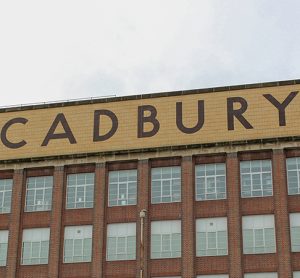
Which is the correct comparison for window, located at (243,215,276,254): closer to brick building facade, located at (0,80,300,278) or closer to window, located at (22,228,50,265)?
brick building facade, located at (0,80,300,278)

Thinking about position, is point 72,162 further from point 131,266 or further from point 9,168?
Result: point 131,266

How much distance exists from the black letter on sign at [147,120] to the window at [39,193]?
7.75 meters

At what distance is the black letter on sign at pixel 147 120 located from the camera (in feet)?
182

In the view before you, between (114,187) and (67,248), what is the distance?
18.3 feet

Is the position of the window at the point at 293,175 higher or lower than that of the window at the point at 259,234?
higher

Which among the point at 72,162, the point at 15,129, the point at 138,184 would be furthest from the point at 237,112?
the point at 15,129

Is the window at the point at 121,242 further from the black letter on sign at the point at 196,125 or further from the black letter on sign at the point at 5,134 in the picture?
the black letter on sign at the point at 5,134

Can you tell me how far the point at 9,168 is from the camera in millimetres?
57062

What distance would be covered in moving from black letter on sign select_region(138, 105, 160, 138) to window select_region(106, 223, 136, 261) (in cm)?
696

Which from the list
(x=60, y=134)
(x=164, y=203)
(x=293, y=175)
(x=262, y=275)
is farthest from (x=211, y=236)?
(x=60, y=134)

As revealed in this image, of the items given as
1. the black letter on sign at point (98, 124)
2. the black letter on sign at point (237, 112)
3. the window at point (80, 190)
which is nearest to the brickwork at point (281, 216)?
the black letter on sign at point (237, 112)

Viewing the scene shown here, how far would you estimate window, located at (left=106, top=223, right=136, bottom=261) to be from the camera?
52.6 metres

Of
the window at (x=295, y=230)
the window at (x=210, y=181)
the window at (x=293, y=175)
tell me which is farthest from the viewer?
the window at (x=210, y=181)

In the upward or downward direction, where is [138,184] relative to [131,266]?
upward
